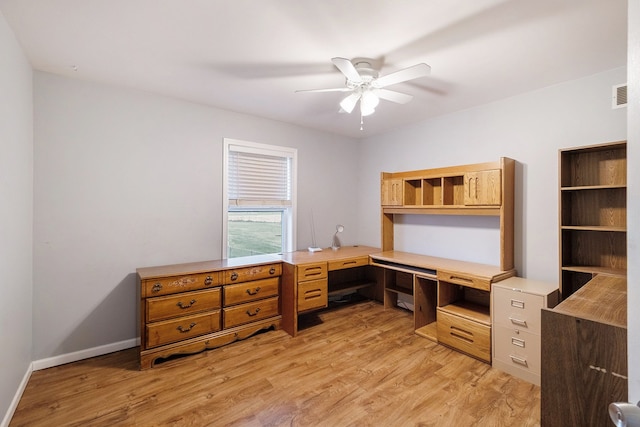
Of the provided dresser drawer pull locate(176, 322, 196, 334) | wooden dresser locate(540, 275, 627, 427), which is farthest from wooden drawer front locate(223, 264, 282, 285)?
wooden dresser locate(540, 275, 627, 427)

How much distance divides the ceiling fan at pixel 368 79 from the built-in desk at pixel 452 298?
69.2 inches

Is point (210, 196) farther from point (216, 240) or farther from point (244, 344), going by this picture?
point (244, 344)

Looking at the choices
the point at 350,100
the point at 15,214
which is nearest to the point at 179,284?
the point at 15,214

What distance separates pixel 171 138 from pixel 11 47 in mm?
1265

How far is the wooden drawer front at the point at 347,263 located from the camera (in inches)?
133

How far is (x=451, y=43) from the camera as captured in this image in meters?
2.01

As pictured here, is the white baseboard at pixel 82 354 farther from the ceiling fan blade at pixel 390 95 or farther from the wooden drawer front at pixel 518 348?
the wooden drawer front at pixel 518 348

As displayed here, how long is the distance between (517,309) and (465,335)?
0.55m

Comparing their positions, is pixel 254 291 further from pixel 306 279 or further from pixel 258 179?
pixel 258 179

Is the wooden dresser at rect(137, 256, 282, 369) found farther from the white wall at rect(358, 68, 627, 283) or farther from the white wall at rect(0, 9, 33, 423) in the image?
the white wall at rect(358, 68, 627, 283)

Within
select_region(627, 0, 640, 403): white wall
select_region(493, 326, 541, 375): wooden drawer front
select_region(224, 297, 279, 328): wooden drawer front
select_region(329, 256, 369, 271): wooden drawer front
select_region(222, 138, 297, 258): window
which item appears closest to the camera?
select_region(627, 0, 640, 403): white wall

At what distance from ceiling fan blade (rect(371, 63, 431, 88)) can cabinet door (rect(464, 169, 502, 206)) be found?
4.72 feet

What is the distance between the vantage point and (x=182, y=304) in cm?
261

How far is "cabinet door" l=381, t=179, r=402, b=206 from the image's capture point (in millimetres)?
3736
